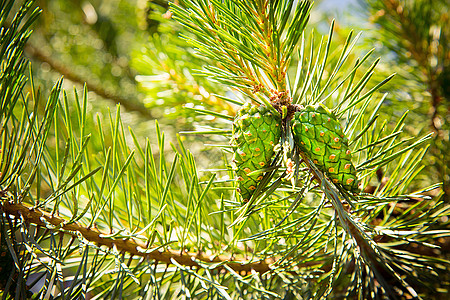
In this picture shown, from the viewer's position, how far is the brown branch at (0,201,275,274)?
1.09 ft

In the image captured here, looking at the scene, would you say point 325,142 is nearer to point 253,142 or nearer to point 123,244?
point 253,142

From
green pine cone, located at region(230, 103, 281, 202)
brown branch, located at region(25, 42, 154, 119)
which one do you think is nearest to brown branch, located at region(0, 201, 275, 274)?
green pine cone, located at region(230, 103, 281, 202)

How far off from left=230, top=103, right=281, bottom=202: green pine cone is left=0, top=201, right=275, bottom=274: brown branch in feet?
0.37

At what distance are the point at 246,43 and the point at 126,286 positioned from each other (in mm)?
338

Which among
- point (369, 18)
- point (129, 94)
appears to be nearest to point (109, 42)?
point (129, 94)

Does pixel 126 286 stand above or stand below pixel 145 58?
below

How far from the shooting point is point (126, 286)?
1.36 feet

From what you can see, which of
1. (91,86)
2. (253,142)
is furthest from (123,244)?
(91,86)

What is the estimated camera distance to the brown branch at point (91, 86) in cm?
98

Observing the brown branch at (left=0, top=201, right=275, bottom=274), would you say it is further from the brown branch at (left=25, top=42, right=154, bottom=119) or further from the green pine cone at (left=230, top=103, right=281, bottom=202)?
the brown branch at (left=25, top=42, right=154, bottom=119)

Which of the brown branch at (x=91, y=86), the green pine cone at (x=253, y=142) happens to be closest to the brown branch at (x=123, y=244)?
the green pine cone at (x=253, y=142)

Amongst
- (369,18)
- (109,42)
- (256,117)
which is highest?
(109,42)

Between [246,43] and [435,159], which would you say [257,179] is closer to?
[246,43]

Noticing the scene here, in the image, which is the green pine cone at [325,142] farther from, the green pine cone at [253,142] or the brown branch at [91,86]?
the brown branch at [91,86]
